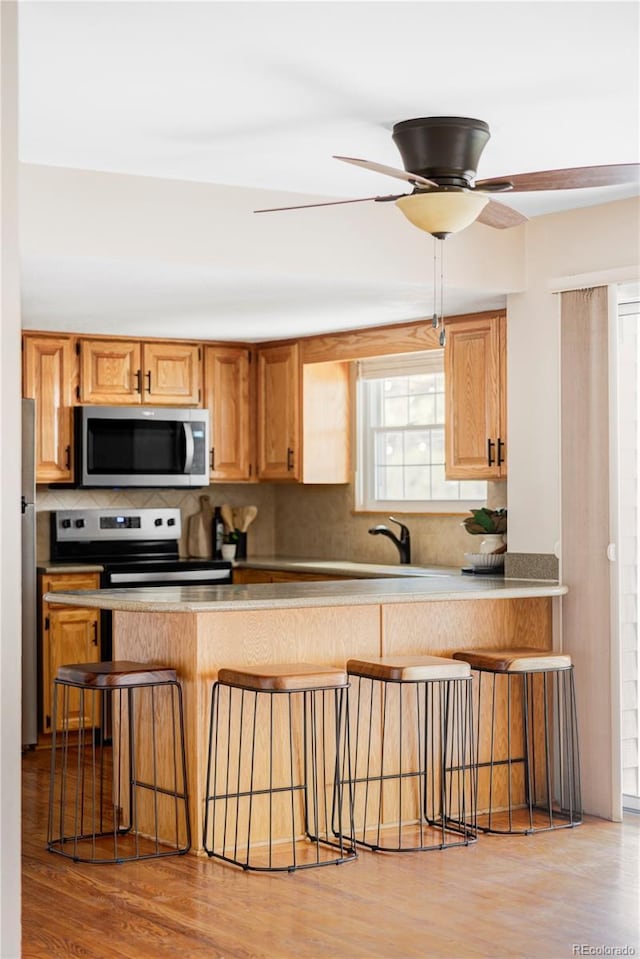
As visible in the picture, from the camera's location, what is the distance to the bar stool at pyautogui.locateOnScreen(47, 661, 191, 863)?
443 cm

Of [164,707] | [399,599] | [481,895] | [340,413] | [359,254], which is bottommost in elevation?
[481,895]

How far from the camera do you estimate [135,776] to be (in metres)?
4.78

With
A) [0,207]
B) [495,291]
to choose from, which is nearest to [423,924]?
[0,207]

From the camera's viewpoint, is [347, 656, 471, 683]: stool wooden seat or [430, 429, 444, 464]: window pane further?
[430, 429, 444, 464]: window pane

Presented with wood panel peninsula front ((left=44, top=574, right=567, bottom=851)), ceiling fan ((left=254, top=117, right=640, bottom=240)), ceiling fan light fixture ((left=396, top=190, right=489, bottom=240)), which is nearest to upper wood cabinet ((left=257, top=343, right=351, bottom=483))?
wood panel peninsula front ((left=44, top=574, right=567, bottom=851))

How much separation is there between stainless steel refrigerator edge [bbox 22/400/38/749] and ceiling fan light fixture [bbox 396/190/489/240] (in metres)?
3.16

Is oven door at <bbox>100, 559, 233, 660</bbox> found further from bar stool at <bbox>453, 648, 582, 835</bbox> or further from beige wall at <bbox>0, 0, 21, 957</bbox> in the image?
beige wall at <bbox>0, 0, 21, 957</bbox>

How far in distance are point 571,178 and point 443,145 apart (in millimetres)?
470

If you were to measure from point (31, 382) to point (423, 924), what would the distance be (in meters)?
4.03

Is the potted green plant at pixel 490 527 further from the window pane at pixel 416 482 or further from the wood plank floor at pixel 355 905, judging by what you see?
the wood plank floor at pixel 355 905

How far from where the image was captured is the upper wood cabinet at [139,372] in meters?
6.93

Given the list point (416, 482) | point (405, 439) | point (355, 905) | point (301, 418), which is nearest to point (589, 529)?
point (355, 905)

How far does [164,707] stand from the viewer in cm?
464

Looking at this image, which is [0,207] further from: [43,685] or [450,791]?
[43,685]
